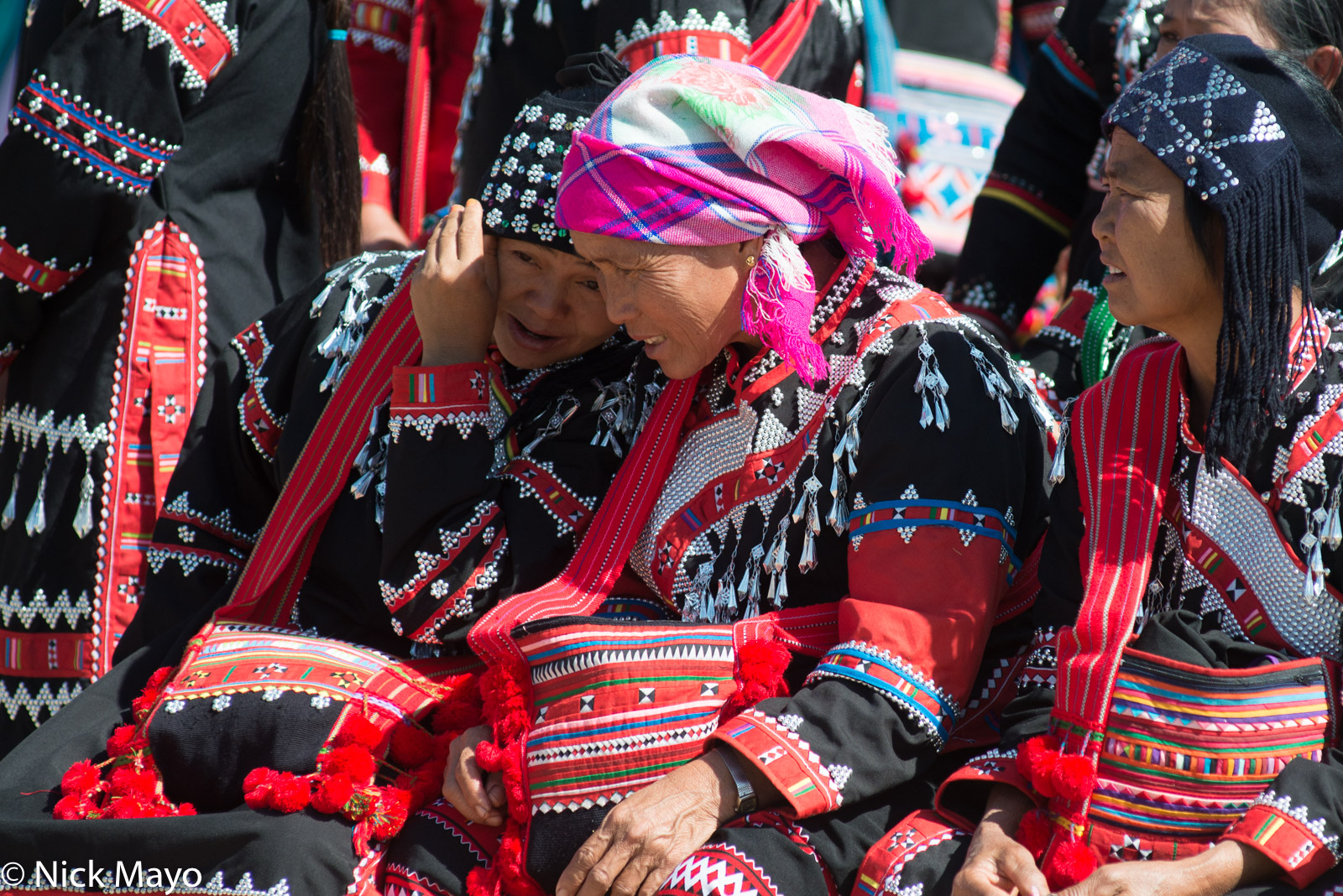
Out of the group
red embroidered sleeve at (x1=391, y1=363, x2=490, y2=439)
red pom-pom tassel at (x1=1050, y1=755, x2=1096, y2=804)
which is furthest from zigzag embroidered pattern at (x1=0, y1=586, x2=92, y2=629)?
red pom-pom tassel at (x1=1050, y1=755, x2=1096, y2=804)

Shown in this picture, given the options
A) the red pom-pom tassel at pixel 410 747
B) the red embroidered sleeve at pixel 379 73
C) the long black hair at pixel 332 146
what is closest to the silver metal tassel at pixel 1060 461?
the red pom-pom tassel at pixel 410 747

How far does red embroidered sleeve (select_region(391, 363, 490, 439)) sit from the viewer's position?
8.88ft

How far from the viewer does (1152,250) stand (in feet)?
7.00

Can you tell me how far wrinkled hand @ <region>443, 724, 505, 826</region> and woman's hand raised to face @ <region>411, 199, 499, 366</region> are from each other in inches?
30.1

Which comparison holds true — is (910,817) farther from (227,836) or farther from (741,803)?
(227,836)

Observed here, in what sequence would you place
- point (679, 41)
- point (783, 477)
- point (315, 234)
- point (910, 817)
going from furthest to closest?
point (315, 234) < point (679, 41) < point (783, 477) < point (910, 817)

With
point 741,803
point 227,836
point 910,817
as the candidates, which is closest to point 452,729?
point 227,836

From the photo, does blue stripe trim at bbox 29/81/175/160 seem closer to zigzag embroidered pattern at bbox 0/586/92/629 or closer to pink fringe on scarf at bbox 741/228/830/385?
zigzag embroidered pattern at bbox 0/586/92/629

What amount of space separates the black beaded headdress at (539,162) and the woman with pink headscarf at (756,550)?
0.52 ft

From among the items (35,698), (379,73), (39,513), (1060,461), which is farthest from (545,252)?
(379,73)

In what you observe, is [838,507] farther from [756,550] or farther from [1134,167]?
[1134,167]

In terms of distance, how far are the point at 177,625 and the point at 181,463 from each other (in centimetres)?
36

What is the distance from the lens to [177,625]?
9.70 feet

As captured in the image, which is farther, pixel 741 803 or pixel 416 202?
pixel 416 202
